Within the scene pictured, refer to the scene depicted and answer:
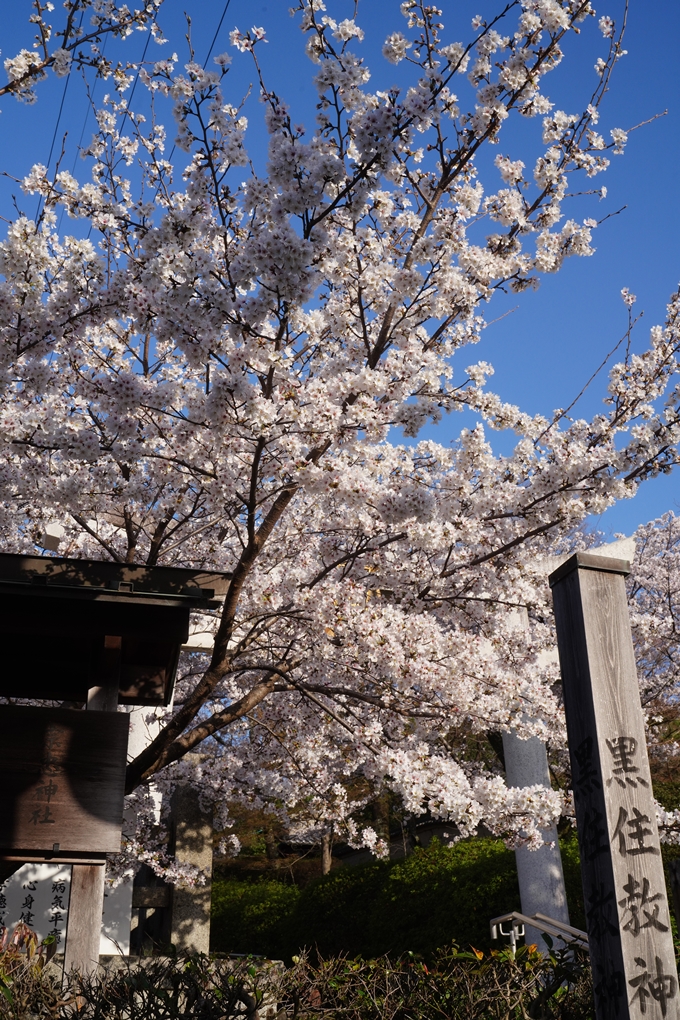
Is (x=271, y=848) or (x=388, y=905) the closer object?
(x=388, y=905)

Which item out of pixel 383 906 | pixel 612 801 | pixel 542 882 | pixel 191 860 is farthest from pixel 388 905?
pixel 612 801

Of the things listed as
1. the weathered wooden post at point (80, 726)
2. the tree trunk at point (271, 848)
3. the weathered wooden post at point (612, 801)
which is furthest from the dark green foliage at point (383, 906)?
the weathered wooden post at point (612, 801)

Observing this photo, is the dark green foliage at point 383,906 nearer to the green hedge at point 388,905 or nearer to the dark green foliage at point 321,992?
the green hedge at point 388,905

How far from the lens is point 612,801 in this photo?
2.92 m

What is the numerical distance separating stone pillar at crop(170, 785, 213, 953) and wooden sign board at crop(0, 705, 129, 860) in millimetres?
7124

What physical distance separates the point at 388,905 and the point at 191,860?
2.98 meters

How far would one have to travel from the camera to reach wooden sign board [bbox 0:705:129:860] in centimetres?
412

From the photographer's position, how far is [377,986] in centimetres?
382

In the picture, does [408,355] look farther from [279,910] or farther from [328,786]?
[279,910]

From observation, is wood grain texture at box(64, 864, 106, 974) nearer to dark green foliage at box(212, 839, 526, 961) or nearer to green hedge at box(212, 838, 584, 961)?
dark green foliage at box(212, 839, 526, 961)

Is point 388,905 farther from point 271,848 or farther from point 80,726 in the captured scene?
point 80,726

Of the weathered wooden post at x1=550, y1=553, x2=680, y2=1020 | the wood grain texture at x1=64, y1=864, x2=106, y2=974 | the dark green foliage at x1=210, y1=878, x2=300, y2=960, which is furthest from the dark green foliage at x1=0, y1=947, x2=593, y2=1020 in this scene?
the dark green foliage at x1=210, y1=878, x2=300, y2=960

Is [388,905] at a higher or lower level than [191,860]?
lower

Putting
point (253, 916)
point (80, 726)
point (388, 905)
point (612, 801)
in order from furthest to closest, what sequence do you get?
point (253, 916)
point (388, 905)
point (80, 726)
point (612, 801)
